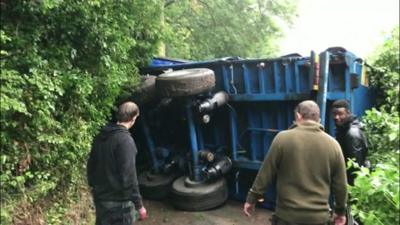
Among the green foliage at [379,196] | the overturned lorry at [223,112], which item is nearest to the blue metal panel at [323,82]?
the overturned lorry at [223,112]

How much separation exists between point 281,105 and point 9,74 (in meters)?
3.76

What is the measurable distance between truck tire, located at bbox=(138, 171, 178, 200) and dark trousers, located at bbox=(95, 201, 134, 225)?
2.76m

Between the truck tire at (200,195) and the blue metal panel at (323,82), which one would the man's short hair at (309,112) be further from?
the truck tire at (200,195)

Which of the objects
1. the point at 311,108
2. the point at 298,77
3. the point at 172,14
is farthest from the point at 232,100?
the point at 172,14

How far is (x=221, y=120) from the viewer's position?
6707 mm

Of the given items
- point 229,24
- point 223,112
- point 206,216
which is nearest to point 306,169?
point 206,216

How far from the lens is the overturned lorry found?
18.8ft

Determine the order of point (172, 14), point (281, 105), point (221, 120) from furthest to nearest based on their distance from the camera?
point (172, 14) < point (221, 120) < point (281, 105)

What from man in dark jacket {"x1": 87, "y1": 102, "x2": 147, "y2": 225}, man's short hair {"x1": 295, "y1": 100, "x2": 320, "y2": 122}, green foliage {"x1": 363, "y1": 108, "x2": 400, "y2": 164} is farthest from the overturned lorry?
man's short hair {"x1": 295, "y1": 100, "x2": 320, "y2": 122}

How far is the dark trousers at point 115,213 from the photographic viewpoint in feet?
12.4

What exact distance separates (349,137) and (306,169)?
5.71 feet

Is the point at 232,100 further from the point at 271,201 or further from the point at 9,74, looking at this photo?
the point at 9,74

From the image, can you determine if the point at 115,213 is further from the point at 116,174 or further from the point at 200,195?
the point at 200,195

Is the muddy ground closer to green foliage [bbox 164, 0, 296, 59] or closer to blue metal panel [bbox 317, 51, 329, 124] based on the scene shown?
blue metal panel [bbox 317, 51, 329, 124]
